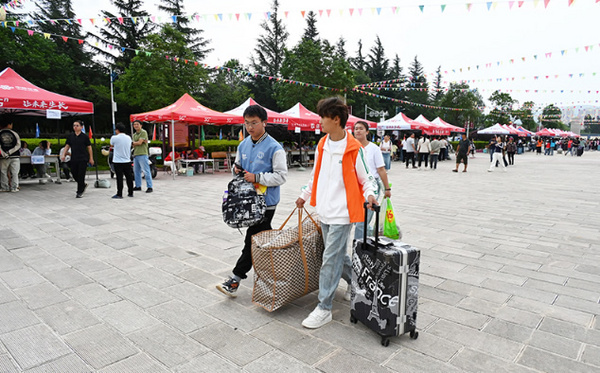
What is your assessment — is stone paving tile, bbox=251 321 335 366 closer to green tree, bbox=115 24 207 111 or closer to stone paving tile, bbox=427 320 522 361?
stone paving tile, bbox=427 320 522 361

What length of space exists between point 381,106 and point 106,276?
5396cm

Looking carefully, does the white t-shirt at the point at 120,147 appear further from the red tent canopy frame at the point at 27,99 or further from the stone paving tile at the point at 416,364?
the stone paving tile at the point at 416,364

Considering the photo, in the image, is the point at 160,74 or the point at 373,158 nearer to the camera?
the point at 373,158

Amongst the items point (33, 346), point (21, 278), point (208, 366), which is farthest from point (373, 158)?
point (21, 278)

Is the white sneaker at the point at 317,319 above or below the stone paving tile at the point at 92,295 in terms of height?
above

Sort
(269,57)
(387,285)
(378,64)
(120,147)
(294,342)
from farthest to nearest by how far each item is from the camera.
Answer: (378,64) < (269,57) < (120,147) < (294,342) < (387,285)

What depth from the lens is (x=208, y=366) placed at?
2.29 meters

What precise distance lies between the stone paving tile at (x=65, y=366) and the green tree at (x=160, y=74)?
26.0 meters

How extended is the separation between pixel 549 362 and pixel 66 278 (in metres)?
4.04

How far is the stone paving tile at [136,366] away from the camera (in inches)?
88.6

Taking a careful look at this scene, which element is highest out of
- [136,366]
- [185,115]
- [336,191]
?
[185,115]

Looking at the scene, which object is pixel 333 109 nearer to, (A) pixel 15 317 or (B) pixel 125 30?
(A) pixel 15 317

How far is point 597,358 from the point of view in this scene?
2.39 meters

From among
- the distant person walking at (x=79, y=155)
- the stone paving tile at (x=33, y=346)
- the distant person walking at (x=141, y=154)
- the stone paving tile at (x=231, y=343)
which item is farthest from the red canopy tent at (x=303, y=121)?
the stone paving tile at (x=33, y=346)
